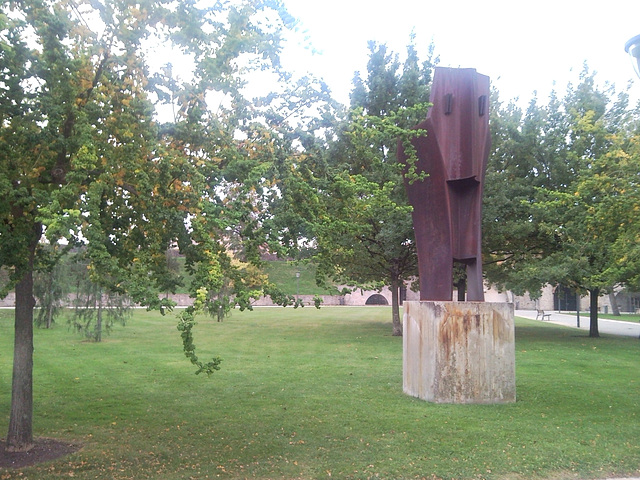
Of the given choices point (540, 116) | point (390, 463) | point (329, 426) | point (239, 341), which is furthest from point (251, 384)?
point (540, 116)

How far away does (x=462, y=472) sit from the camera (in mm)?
6473

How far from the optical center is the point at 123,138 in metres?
6.67

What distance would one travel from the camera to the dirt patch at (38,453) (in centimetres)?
676

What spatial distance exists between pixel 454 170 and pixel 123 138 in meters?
5.94

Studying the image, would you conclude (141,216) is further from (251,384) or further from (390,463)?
(251,384)

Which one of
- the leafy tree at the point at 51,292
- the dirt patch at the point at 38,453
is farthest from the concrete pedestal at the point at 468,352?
the leafy tree at the point at 51,292

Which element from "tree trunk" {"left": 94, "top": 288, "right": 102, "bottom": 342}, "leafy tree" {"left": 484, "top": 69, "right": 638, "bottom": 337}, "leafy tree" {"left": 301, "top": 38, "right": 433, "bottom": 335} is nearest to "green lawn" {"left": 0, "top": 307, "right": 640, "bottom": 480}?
"leafy tree" {"left": 301, "top": 38, "right": 433, "bottom": 335}

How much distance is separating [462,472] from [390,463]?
800 millimetres

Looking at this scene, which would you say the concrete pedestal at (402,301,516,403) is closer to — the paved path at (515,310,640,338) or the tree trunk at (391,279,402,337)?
the tree trunk at (391,279,402,337)

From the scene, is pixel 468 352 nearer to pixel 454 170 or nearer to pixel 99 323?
pixel 454 170

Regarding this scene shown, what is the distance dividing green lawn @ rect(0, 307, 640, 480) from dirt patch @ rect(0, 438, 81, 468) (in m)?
0.20

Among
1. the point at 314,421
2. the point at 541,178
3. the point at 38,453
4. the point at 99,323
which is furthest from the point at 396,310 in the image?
the point at 38,453

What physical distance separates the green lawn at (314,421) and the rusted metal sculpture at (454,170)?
7.94 feet

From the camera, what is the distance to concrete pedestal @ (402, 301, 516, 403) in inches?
384
